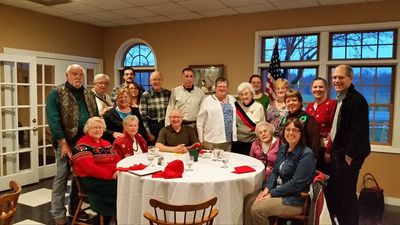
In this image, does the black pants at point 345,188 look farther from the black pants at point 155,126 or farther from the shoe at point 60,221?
the shoe at point 60,221

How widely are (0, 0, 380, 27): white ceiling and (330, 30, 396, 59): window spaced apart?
47cm

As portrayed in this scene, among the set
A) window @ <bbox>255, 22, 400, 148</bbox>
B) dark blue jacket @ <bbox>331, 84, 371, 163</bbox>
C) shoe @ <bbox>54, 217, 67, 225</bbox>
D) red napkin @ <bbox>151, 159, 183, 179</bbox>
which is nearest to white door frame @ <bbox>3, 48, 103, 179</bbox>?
shoe @ <bbox>54, 217, 67, 225</bbox>

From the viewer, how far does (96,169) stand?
8.66 feet

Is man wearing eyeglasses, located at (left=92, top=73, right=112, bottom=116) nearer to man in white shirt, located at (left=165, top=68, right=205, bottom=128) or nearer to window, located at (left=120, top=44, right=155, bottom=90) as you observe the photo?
man in white shirt, located at (left=165, top=68, right=205, bottom=128)

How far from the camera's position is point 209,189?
223 centimetres

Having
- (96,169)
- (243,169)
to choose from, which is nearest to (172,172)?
(243,169)

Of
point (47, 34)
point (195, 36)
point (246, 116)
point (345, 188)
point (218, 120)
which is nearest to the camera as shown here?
point (345, 188)

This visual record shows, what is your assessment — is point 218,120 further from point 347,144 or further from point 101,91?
point 101,91

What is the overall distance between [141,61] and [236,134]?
319 centimetres

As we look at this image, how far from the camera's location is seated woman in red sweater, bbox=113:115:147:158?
9.93ft

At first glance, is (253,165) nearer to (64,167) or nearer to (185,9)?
(64,167)

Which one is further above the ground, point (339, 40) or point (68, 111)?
point (339, 40)

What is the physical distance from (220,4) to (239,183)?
285 cm

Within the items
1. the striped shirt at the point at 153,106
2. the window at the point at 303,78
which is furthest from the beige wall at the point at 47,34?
the window at the point at 303,78
